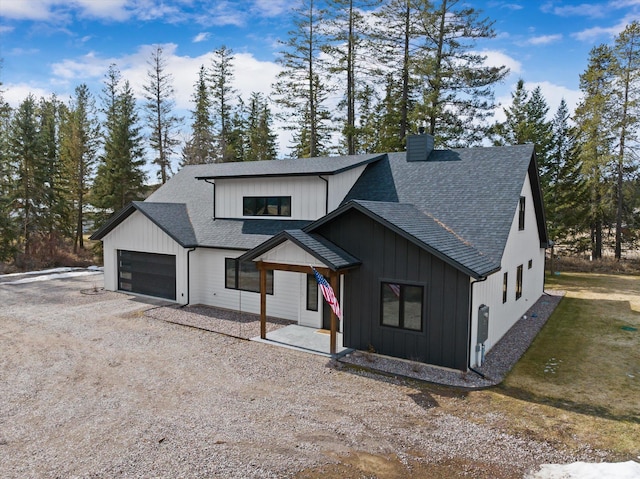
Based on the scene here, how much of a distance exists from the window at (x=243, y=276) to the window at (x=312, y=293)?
1.68m

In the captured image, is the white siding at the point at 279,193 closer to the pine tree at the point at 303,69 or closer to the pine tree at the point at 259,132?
the pine tree at the point at 303,69

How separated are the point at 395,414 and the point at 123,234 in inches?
545

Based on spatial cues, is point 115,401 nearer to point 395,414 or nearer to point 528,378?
point 395,414

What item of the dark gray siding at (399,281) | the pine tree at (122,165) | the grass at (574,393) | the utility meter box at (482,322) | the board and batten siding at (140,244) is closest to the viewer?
the grass at (574,393)

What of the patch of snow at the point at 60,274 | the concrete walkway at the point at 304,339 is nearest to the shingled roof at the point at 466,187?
the concrete walkway at the point at 304,339

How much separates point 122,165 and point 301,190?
1972cm

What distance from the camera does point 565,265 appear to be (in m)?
27.8

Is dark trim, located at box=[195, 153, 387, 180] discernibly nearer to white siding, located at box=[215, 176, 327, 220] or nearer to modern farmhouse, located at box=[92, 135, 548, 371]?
modern farmhouse, located at box=[92, 135, 548, 371]

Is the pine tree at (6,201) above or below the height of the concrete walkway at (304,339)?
above

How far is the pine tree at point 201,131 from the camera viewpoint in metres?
36.8

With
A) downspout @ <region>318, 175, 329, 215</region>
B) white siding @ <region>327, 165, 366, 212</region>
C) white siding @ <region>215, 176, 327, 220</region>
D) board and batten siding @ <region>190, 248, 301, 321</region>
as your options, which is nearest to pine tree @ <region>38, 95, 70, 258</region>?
board and batten siding @ <region>190, 248, 301, 321</region>

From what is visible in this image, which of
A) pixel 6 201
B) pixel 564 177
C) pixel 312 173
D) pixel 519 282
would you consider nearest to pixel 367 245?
pixel 312 173

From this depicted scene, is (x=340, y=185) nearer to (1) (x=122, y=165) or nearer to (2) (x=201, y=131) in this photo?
(1) (x=122, y=165)

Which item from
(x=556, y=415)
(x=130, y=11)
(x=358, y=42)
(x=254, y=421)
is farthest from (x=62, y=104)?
(x=556, y=415)
